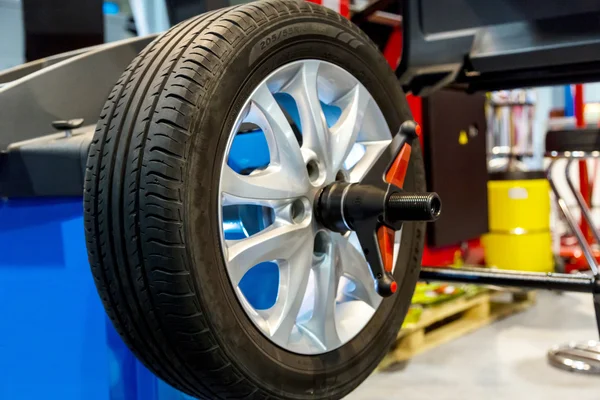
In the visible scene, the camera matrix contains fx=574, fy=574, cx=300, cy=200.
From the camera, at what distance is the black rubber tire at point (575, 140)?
7.00ft

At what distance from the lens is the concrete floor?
6.23 feet

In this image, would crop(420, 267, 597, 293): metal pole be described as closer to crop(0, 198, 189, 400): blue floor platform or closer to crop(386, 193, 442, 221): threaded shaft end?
crop(386, 193, 442, 221): threaded shaft end

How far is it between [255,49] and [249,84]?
5 cm

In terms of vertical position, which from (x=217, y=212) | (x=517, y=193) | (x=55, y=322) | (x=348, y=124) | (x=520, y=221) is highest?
(x=348, y=124)

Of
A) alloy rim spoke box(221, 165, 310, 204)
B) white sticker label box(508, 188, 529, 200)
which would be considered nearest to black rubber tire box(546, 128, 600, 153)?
white sticker label box(508, 188, 529, 200)

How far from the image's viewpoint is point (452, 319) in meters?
2.77

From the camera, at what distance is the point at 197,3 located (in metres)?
1.63

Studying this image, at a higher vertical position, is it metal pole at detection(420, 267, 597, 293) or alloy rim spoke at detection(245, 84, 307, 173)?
alloy rim spoke at detection(245, 84, 307, 173)

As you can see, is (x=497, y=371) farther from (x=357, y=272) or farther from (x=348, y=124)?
(x=348, y=124)

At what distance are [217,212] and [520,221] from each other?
287cm

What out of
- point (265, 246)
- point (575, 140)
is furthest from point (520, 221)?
point (265, 246)

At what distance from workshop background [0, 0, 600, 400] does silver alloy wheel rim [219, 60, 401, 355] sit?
375mm

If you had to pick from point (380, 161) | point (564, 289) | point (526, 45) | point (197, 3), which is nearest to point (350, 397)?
point (564, 289)

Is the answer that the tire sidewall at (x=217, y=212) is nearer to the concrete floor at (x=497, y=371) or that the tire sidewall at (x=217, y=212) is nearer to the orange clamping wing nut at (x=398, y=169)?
the orange clamping wing nut at (x=398, y=169)
